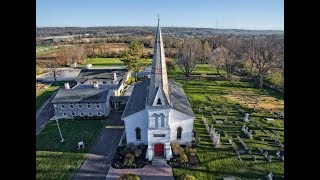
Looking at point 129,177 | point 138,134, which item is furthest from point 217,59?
point 129,177

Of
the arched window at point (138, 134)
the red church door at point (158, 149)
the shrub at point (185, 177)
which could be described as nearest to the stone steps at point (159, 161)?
the red church door at point (158, 149)

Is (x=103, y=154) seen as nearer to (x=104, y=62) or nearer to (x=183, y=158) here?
(x=183, y=158)

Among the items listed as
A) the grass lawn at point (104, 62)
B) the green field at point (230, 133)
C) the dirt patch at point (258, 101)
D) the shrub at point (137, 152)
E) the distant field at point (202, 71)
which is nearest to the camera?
the green field at point (230, 133)

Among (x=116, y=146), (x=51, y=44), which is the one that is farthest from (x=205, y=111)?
(x=51, y=44)

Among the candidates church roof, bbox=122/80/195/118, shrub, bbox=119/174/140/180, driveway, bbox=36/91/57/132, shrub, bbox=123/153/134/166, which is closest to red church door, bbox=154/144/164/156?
shrub, bbox=123/153/134/166

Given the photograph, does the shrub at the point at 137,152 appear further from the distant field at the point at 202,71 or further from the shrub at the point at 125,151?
the distant field at the point at 202,71

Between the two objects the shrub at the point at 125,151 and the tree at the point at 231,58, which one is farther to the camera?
the tree at the point at 231,58
